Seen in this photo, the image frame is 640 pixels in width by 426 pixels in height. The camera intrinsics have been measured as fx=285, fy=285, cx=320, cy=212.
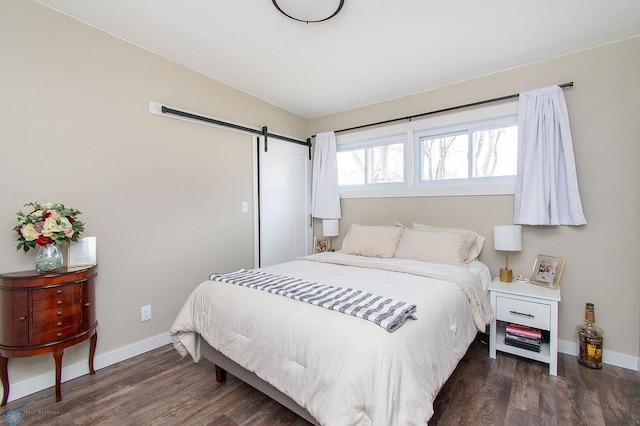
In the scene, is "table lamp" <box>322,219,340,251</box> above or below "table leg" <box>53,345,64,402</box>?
above

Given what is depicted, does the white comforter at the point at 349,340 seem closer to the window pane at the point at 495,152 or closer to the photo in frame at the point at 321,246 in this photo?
the window pane at the point at 495,152

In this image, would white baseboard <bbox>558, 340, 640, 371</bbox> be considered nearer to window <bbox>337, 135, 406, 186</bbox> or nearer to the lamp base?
the lamp base

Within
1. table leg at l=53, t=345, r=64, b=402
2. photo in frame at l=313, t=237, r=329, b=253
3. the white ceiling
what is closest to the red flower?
table leg at l=53, t=345, r=64, b=402

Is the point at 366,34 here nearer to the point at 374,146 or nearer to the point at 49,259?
the point at 374,146

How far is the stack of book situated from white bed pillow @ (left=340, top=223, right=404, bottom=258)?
111cm

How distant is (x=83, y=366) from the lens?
2.07 metres

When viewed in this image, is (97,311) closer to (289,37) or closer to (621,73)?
(289,37)

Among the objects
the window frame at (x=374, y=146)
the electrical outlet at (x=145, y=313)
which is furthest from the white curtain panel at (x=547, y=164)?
the electrical outlet at (x=145, y=313)

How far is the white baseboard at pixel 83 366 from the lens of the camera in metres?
1.82

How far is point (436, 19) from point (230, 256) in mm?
2783

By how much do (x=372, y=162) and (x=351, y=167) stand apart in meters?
0.32

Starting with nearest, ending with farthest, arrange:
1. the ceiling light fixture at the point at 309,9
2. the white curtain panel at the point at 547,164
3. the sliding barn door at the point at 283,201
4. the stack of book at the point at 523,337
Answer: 1. the ceiling light fixture at the point at 309,9
2. the stack of book at the point at 523,337
3. the white curtain panel at the point at 547,164
4. the sliding barn door at the point at 283,201

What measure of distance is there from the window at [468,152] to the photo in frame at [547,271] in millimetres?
827

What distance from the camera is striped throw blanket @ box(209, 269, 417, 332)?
1.29 m
